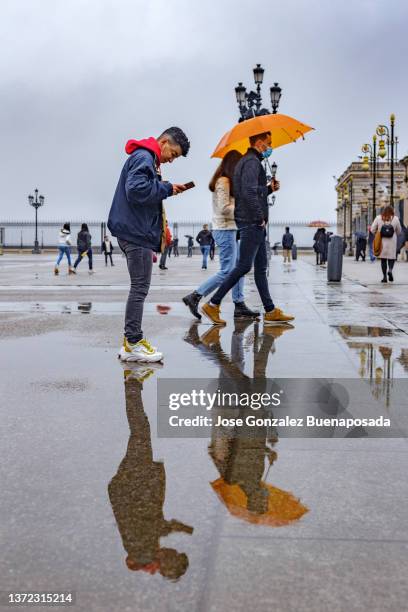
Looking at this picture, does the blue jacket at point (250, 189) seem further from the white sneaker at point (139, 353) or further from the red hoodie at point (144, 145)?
the white sneaker at point (139, 353)

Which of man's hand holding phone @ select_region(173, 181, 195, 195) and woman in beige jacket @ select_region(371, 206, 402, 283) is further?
woman in beige jacket @ select_region(371, 206, 402, 283)

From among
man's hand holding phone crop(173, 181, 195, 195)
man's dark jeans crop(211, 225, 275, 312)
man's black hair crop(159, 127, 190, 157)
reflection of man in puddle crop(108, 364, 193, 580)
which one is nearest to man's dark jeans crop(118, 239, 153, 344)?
man's hand holding phone crop(173, 181, 195, 195)

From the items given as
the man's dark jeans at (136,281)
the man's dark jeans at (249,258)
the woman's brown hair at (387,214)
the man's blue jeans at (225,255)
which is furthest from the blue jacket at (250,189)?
A: the woman's brown hair at (387,214)

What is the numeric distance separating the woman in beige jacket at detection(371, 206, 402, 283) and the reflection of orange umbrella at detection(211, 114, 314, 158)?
6.94 meters

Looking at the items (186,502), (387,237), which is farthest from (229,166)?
(387,237)

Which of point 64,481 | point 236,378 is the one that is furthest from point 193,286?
point 64,481

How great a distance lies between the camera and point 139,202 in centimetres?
539

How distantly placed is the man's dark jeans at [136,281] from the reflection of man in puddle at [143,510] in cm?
197

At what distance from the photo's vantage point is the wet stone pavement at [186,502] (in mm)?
1998

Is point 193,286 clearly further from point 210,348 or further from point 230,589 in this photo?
point 230,589

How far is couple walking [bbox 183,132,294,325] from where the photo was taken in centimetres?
766

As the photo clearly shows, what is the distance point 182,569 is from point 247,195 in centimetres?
587

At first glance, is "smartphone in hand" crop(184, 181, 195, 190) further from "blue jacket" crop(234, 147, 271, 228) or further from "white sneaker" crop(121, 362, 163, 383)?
"blue jacket" crop(234, 147, 271, 228)

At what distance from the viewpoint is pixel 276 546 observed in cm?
224
